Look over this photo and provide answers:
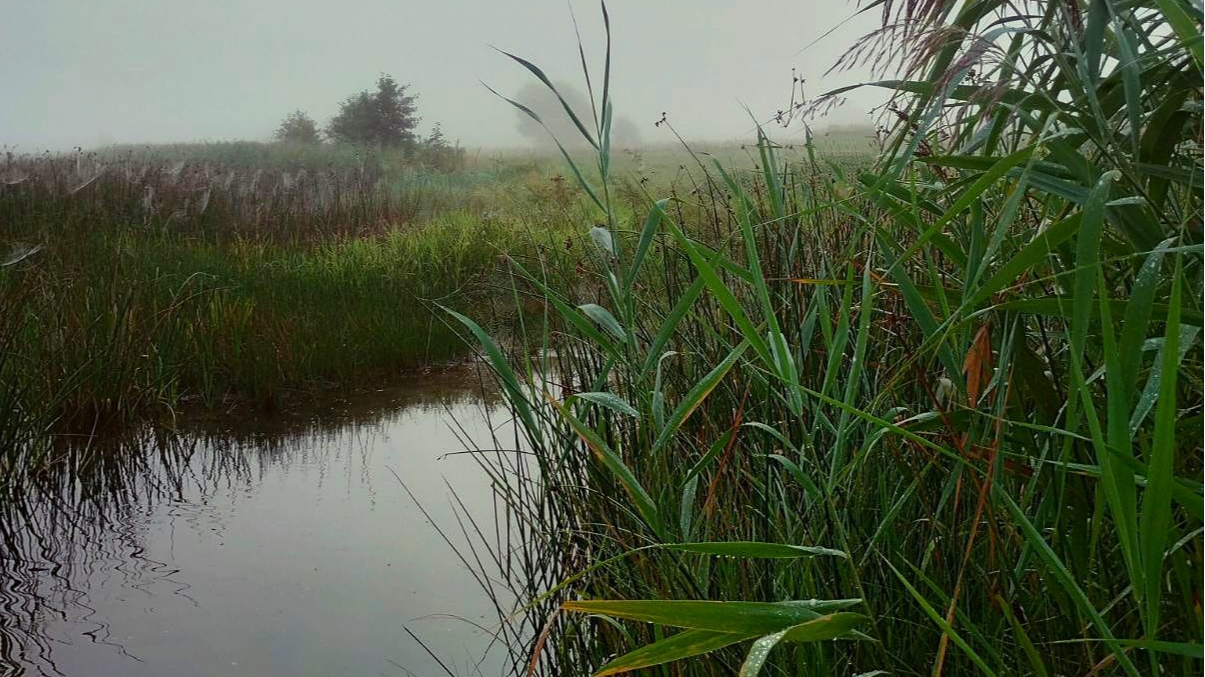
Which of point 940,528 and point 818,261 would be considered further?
point 818,261

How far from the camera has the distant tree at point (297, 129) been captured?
19803 mm

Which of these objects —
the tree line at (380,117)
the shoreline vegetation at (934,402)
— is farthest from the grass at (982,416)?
the tree line at (380,117)

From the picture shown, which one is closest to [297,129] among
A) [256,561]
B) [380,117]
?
[380,117]

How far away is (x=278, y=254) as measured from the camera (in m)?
5.42

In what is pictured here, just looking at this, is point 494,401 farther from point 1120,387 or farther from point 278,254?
point 1120,387

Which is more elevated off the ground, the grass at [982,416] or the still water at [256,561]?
the grass at [982,416]

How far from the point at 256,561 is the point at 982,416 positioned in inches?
67.1

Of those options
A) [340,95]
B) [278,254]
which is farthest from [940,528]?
[340,95]

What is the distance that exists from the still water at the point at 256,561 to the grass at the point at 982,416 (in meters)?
0.51

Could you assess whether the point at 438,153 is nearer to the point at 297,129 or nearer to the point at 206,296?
the point at 297,129

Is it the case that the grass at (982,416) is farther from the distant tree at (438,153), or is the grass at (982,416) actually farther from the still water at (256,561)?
the distant tree at (438,153)

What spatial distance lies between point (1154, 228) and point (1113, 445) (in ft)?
0.88

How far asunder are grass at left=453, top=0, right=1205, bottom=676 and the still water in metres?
0.51

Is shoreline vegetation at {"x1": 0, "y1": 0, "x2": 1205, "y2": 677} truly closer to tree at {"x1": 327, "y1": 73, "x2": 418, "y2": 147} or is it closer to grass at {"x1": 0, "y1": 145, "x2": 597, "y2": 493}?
grass at {"x1": 0, "y1": 145, "x2": 597, "y2": 493}
